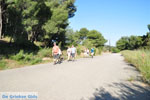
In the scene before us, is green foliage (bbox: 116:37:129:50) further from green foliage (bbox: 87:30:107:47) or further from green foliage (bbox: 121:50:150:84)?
green foliage (bbox: 121:50:150:84)

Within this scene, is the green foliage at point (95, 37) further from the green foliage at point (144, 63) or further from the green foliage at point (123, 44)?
the green foliage at point (144, 63)

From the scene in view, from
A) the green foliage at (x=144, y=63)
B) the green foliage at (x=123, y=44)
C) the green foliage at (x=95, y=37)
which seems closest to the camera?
the green foliage at (x=144, y=63)

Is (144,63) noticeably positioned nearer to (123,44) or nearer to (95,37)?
Result: (95,37)

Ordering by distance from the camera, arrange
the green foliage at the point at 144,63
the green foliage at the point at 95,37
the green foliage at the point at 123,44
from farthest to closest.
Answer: the green foliage at the point at 123,44 < the green foliage at the point at 95,37 < the green foliage at the point at 144,63

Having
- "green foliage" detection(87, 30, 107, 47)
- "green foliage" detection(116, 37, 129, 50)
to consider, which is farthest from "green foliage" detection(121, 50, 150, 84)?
"green foliage" detection(116, 37, 129, 50)

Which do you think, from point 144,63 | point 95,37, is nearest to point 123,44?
point 95,37

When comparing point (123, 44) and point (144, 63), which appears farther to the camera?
point (123, 44)

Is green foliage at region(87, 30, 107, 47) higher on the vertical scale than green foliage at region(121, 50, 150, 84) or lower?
higher

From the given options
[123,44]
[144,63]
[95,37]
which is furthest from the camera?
[123,44]

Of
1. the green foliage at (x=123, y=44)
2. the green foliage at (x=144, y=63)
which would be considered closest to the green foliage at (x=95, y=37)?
the green foliage at (x=123, y=44)

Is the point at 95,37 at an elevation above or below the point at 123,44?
above

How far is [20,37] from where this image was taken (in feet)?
47.9

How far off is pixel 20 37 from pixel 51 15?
20.9 feet

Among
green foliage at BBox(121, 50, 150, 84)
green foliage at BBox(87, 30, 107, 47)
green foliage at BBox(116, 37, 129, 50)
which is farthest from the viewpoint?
green foliage at BBox(116, 37, 129, 50)
